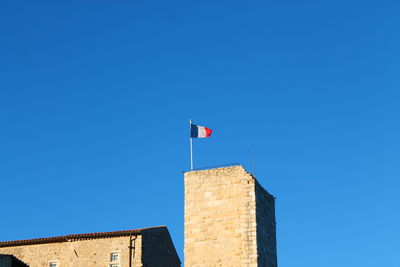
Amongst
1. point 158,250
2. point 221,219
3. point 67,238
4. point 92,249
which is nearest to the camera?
point 221,219

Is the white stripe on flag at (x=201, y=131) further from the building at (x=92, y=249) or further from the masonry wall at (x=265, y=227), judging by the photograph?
the building at (x=92, y=249)

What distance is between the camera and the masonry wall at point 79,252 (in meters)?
44.2

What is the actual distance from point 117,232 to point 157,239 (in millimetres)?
3724

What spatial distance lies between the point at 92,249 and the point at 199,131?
1014cm

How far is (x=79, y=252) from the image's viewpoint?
4472 centimetres

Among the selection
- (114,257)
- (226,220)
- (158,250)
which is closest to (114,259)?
(114,257)

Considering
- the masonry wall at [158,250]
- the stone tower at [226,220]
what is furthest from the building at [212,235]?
the masonry wall at [158,250]

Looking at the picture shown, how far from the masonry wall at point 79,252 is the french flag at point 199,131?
740cm

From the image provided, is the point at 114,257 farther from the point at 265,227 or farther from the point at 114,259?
the point at 265,227

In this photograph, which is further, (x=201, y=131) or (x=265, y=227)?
(x=201, y=131)

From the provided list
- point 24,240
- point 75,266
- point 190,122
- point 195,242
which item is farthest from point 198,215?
point 24,240

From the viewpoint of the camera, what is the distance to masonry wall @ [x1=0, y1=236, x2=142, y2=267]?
44219 mm

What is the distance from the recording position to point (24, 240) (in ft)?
152

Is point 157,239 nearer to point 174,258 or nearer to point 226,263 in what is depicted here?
point 174,258
